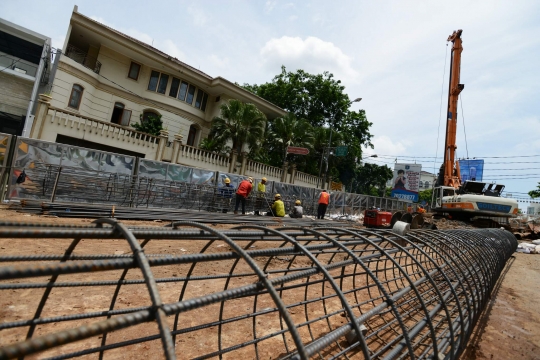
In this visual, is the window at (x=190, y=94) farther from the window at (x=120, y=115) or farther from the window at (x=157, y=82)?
the window at (x=120, y=115)

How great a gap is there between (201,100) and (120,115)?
20.2 ft

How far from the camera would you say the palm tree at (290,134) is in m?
23.7

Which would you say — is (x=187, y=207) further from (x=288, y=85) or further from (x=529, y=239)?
(x=288, y=85)

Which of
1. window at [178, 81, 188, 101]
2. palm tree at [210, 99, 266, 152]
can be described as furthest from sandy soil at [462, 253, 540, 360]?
window at [178, 81, 188, 101]

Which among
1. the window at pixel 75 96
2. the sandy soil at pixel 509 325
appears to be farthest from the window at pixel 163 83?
the sandy soil at pixel 509 325

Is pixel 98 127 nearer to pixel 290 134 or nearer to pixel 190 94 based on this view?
pixel 190 94

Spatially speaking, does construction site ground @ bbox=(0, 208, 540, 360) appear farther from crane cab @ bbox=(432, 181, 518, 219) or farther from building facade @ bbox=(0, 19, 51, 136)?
building facade @ bbox=(0, 19, 51, 136)

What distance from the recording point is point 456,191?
17.6m

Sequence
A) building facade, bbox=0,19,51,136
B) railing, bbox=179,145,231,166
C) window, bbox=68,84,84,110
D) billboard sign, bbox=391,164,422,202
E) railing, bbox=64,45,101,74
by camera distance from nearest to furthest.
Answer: window, bbox=68,84,84,110, building facade, bbox=0,19,51,136, railing, bbox=64,45,101,74, railing, bbox=179,145,231,166, billboard sign, bbox=391,164,422,202

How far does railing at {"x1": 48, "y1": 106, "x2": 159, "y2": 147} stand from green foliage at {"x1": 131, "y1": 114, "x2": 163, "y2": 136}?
4.10 ft

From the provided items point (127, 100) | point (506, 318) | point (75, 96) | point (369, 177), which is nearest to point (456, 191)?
point (506, 318)

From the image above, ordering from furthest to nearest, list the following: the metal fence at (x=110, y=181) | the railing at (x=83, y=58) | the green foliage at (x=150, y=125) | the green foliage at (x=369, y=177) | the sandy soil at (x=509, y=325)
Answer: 1. the green foliage at (x=369, y=177)
2. the green foliage at (x=150, y=125)
3. the railing at (x=83, y=58)
4. the metal fence at (x=110, y=181)
5. the sandy soil at (x=509, y=325)

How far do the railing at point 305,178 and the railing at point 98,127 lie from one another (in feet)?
40.5

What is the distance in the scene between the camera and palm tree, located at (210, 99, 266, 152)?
1919 centimetres
